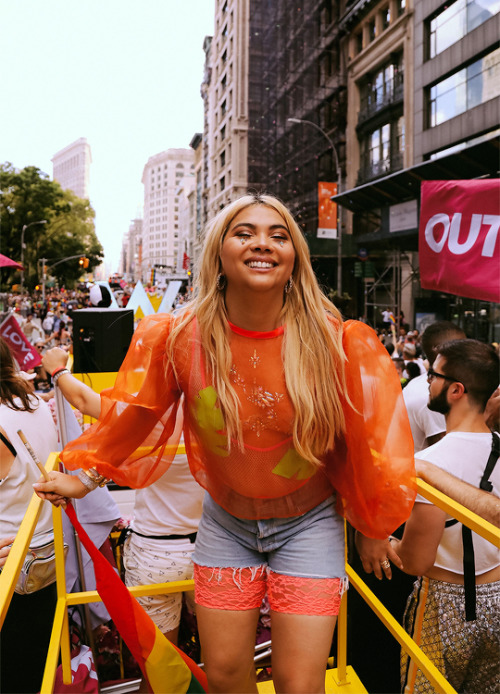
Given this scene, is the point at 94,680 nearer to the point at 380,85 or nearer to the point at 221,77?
the point at 380,85

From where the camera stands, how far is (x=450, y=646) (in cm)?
218

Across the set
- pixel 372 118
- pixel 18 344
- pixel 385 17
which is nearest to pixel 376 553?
pixel 18 344

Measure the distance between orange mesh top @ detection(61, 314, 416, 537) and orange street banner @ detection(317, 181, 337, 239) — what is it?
24.4m

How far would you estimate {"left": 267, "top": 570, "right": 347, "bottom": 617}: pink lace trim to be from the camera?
1.76m

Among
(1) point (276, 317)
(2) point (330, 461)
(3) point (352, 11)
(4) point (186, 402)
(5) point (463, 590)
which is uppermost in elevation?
(3) point (352, 11)

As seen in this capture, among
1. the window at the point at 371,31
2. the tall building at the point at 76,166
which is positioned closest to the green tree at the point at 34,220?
the window at the point at 371,31

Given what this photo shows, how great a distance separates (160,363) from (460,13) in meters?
26.0

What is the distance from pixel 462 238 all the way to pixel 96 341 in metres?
4.09

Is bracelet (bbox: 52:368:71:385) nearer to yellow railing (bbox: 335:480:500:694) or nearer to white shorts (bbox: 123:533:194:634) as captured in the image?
white shorts (bbox: 123:533:194:634)

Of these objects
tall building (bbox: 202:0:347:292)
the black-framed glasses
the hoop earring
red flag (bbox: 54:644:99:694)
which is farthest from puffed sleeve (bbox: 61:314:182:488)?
tall building (bbox: 202:0:347:292)

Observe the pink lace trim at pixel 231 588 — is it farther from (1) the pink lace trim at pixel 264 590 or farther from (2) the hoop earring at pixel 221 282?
(2) the hoop earring at pixel 221 282

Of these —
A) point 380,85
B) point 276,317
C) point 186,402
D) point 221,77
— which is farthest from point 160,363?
point 221,77

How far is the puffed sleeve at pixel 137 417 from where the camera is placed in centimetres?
198

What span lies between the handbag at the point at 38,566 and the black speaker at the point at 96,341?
11.4ft
